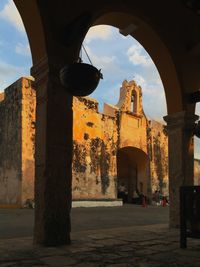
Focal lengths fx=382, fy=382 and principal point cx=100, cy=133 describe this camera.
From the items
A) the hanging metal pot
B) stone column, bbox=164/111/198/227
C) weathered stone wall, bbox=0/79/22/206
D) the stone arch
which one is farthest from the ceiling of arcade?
weathered stone wall, bbox=0/79/22/206

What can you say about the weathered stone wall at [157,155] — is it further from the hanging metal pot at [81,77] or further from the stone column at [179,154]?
the hanging metal pot at [81,77]

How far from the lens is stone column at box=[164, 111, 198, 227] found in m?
6.58

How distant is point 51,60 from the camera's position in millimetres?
4676

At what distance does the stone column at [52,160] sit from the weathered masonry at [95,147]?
9548mm

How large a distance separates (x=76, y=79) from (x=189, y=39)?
3.94 metres

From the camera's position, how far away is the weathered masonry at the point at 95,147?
14.3 m

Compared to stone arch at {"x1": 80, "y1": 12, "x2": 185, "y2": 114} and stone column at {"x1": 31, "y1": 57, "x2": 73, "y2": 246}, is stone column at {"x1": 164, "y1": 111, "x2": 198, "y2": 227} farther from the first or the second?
stone column at {"x1": 31, "y1": 57, "x2": 73, "y2": 246}

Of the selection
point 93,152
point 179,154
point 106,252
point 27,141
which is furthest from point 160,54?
point 93,152

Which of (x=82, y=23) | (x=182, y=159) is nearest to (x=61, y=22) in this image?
(x=82, y=23)

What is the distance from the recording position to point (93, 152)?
16516 millimetres

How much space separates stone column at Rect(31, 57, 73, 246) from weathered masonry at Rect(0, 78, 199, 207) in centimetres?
955

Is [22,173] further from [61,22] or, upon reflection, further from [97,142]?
[61,22]

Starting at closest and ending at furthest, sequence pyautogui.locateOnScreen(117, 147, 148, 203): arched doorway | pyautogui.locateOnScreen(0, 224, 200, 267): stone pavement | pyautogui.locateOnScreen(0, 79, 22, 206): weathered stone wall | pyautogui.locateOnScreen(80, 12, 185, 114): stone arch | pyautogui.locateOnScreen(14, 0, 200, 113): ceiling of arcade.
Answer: pyautogui.locateOnScreen(0, 224, 200, 267): stone pavement, pyautogui.locateOnScreen(14, 0, 200, 113): ceiling of arcade, pyautogui.locateOnScreen(80, 12, 185, 114): stone arch, pyautogui.locateOnScreen(0, 79, 22, 206): weathered stone wall, pyautogui.locateOnScreen(117, 147, 148, 203): arched doorway

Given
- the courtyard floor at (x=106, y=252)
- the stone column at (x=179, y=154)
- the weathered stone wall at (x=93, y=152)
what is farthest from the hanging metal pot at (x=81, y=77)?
the weathered stone wall at (x=93, y=152)
